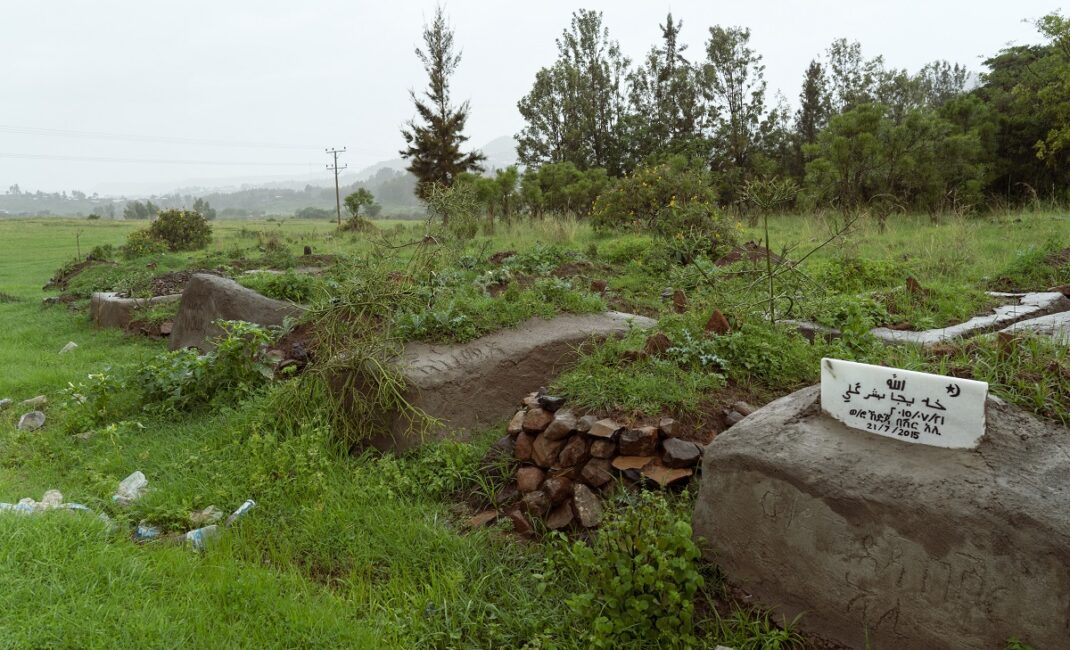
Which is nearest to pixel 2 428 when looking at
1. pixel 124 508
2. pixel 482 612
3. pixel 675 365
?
pixel 124 508

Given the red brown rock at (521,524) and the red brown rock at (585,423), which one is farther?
the red brown rock at (585,423)

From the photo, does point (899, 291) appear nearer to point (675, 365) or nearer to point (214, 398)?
point (675, 365)

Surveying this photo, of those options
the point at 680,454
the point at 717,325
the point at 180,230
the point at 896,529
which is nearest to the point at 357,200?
the point at 180,230

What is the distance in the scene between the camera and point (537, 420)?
3.72m

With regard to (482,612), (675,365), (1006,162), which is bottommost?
(482,612)

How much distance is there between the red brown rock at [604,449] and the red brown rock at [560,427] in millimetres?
183

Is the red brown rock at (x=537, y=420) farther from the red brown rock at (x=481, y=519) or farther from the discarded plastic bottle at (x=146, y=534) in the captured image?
the discarded plastic bottle at (x=146, y=534)

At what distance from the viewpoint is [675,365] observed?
4.02 m

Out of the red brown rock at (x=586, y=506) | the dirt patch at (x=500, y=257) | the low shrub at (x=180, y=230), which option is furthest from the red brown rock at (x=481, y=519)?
the low shrub at (x=180, y=230)

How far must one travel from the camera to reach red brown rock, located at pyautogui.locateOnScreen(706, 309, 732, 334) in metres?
4.48

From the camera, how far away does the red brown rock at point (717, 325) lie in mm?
4484

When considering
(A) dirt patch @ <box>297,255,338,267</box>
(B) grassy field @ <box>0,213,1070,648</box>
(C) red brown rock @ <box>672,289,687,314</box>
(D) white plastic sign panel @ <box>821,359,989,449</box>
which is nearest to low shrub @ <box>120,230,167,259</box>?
(A) dirt patch @ <box>297,255,338,267</box>

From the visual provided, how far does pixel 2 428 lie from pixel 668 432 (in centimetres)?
484

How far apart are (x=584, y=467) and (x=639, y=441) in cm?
30
